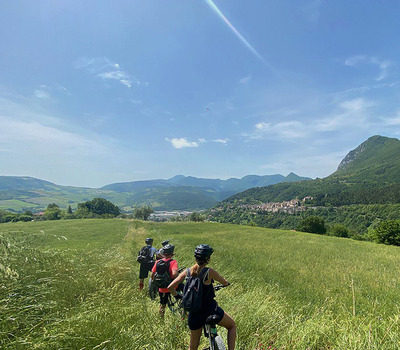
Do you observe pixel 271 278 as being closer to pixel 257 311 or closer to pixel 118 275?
pixel 257 311

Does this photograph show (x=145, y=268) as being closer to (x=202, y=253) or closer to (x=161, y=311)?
(x=161, y=311)

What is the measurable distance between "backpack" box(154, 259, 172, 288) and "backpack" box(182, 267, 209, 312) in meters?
2.76

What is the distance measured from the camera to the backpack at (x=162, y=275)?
604 centimetres

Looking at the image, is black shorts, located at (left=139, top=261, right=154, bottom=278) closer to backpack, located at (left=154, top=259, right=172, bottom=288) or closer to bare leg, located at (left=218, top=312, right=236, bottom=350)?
backpack, located at (left=154, top=259, right=172, bottom=288)

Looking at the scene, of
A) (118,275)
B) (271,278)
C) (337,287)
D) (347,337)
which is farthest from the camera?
(271,278)

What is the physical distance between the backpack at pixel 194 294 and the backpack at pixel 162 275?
2.76 m

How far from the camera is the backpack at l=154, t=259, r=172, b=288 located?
604 cm

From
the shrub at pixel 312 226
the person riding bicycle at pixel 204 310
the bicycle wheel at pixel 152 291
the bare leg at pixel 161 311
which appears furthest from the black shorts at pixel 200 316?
the shrub at pixel 312 226

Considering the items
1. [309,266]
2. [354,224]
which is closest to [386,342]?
[309,266]

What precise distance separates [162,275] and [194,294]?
2.98 metres

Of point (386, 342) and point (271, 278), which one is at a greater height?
point (386, 342)

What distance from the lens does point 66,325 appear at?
3596 millimetres

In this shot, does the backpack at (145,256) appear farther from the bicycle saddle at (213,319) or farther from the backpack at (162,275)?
the bicycle saddle at (213,319)

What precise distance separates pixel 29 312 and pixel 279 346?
16.4ft
